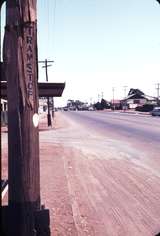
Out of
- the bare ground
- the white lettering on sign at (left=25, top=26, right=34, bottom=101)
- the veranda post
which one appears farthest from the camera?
the bare ground

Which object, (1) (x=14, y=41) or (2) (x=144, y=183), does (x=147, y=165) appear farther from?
(1) (x=14, y=41)

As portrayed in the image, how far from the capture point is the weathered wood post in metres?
4.18

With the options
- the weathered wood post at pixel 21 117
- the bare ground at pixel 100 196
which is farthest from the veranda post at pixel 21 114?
the bare ground at pixel 100 196

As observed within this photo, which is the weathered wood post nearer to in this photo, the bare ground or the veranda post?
the veranda post

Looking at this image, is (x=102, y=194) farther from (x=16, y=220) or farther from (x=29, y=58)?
(x=29, y=58)

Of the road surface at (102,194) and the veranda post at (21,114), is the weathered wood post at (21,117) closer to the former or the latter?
the veranda post at (21,114)

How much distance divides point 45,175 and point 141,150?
24.3ft

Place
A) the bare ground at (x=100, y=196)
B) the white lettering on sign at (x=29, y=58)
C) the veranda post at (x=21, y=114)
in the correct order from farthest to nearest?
the bare ground at (x=100, y=196) → the white lettering on sign at (x=29, y=58) → the veranda post at (x=21, y=114)

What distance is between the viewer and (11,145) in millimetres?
4246

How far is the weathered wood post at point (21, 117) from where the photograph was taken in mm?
4184

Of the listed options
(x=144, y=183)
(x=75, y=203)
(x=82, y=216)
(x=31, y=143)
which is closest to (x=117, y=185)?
(x=144, y=183)

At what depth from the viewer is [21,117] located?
4293 millimetres

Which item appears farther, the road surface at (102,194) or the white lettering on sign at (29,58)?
the road surface at (102,194)

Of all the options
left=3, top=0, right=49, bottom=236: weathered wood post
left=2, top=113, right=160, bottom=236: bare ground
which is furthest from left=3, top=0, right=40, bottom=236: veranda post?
left=2, top=113, right=160, bottom=236: bare ground
